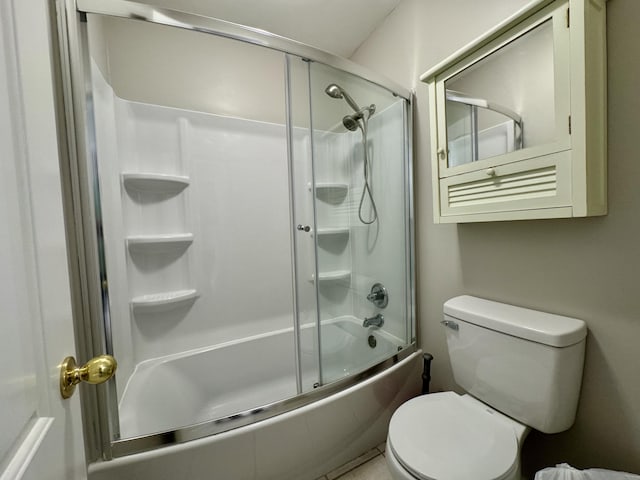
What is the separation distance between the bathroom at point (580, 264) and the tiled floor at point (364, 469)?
1.60 ft

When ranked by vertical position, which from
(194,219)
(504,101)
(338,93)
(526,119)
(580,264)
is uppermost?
(338,93)

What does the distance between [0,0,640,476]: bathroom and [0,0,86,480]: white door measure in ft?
0.26

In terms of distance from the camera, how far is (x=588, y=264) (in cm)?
91

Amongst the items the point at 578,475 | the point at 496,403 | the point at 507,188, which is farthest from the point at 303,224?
the point at 578,475

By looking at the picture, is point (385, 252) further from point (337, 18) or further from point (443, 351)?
point (337, 18)

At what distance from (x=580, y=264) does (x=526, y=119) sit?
1.76 feet

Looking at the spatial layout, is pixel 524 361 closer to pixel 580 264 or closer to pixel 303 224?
pixel 580 264

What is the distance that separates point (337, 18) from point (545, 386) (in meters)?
2.03

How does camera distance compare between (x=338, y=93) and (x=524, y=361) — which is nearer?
(x=524, y=361)

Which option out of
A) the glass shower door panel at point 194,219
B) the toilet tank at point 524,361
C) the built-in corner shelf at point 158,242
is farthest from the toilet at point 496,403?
the built-in corner shelf at point 158,242

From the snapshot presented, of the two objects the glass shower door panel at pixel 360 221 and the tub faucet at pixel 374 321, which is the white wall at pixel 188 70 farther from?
the tub faucet at pixel 374 321

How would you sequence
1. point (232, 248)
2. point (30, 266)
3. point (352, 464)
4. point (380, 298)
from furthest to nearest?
point (232, 248) → point (380, 298) → point (352, 464) → point (30, 266)

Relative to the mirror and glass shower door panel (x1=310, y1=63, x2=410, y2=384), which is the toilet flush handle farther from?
the mirror

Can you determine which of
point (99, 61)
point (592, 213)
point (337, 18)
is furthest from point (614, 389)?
point (99, 61)
